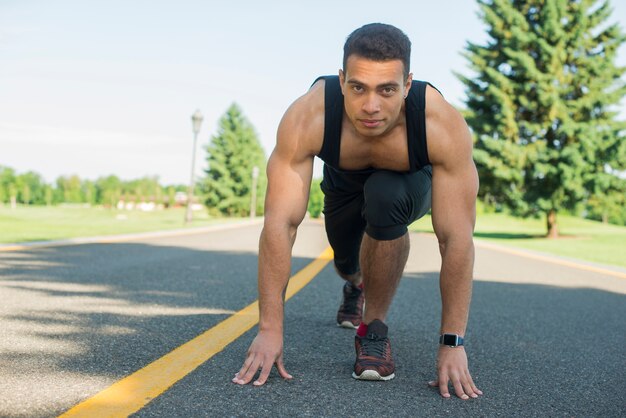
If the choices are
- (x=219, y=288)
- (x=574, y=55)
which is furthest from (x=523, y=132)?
(x=219, y=288)

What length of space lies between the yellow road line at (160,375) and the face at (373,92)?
1.19 m

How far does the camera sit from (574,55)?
80.4 ft

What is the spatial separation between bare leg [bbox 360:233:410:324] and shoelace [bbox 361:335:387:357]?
0.25 metres

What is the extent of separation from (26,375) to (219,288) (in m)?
2.94

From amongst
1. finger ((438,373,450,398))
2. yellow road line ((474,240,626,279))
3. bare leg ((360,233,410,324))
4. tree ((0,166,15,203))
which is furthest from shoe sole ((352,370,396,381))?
tree ((0,166,15,203))

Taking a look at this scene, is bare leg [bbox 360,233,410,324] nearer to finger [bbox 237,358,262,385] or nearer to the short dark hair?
finger [bbox 237,358,262,385]

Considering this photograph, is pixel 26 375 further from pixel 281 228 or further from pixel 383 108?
pixel 383 108

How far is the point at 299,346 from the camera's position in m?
3.01

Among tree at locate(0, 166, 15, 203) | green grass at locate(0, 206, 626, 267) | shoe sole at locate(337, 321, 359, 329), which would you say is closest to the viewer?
shoe sole at locate(337, 321, 359, 329)

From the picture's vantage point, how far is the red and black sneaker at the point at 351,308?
12.0 ft

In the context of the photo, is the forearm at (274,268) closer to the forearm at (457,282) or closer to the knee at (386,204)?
the knee at (386,204)

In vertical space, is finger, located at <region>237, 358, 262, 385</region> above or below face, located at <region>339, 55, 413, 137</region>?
below

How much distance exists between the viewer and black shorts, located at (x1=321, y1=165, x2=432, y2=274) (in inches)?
109

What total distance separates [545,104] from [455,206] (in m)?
23.3
